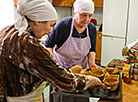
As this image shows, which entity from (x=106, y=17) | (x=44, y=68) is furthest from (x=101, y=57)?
(x=44, y=68)

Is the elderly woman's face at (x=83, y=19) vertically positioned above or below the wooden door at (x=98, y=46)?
above

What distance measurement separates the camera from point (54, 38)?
75.1 inches

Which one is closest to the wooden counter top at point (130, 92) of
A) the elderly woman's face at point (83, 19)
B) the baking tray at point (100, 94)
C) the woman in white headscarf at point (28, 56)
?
the baking tray at point (100, 94)

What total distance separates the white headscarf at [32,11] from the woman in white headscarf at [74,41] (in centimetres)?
79

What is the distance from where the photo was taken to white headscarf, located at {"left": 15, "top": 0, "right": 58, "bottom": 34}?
1.02 m

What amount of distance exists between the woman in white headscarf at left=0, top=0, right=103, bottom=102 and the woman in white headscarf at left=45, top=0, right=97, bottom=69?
0.78 metres

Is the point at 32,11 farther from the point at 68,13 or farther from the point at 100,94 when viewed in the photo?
the point at 68,13

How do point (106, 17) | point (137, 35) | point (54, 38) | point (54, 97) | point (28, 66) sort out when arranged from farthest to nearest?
point (106, 17) < point (137, 35) < point (54, 38) < point (54, 97) < point (28, 66)

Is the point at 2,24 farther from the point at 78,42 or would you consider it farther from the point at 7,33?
the point at 7,33

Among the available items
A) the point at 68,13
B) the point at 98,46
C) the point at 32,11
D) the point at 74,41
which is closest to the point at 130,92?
the point at 74,41

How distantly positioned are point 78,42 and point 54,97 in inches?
25.2

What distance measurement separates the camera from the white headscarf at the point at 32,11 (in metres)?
1.02

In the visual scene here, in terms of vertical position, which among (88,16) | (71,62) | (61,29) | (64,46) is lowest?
(71,62)

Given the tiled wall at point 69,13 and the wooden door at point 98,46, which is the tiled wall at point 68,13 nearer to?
the tiled wall at point 69,13
